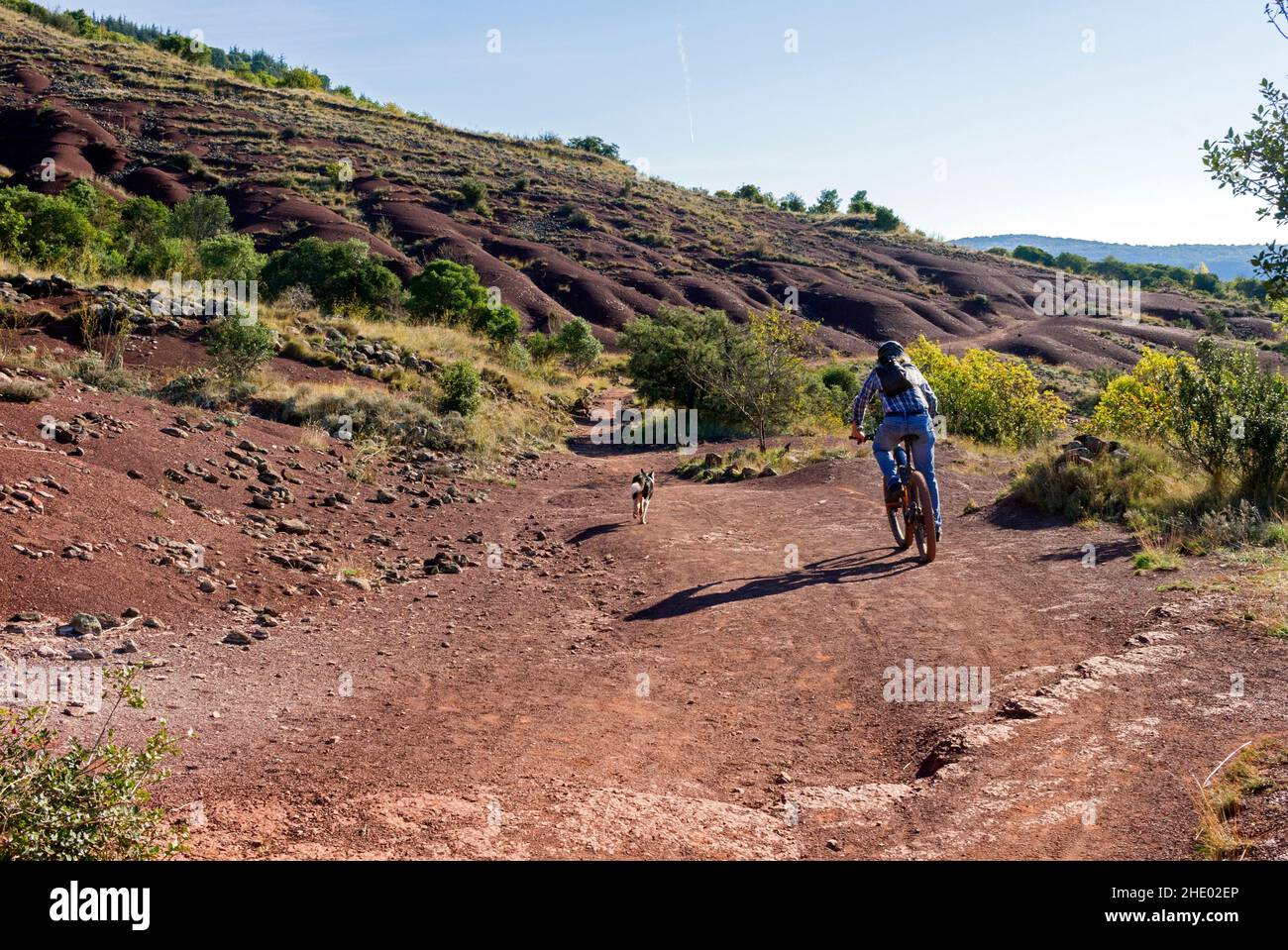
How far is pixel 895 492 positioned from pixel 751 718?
4.07 meters

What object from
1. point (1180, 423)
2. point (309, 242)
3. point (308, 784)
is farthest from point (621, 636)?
point (309, 242)

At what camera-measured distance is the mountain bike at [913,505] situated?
8383mm

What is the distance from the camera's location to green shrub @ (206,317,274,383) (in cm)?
1591

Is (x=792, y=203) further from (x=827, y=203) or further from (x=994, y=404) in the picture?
(x=994, y=404)

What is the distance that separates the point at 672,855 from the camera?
351 cm

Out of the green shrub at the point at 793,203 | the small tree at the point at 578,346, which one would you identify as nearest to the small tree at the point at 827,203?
the green shrub at the point at 793,203

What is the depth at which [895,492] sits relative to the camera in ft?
28.6

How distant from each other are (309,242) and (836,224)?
75.9 m

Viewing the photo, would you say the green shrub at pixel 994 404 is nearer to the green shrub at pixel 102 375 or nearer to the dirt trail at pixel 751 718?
the dirt trail at pixel 751 718

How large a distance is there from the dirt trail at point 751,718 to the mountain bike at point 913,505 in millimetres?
248

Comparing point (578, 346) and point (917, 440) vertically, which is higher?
point (578, 346)

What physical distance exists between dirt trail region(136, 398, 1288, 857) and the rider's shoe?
63 centimetres

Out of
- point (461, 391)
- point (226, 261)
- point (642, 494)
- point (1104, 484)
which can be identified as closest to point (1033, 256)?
point (226, 261)

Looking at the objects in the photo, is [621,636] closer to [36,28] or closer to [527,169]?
[527,169]
